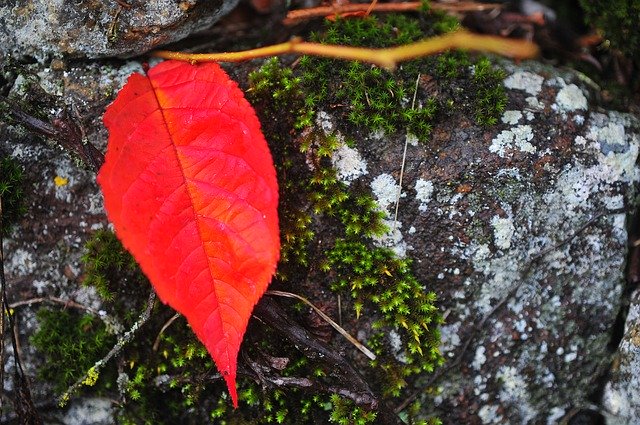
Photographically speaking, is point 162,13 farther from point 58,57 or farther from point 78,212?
point 78,212

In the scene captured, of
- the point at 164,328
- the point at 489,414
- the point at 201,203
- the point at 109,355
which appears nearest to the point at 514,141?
the point at 489,414

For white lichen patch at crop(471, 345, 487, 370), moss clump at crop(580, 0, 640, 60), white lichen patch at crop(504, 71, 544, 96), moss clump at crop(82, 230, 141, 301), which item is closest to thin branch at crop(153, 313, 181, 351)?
moss clump at crop(82, 230, 141, 301)

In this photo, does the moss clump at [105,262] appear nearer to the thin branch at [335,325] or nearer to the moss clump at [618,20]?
the thin branch at [335,325]

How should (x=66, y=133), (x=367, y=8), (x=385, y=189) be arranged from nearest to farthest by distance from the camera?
(x=66, y=133)
(x=385, y=189)
(x=367, y=8)

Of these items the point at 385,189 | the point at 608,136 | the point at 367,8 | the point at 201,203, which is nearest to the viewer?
the point at 201,203

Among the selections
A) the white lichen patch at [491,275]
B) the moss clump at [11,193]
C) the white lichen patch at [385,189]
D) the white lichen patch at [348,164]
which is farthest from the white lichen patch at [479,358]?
the moss clump at [11,193]

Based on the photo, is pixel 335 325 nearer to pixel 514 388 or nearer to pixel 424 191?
pixel 424 191

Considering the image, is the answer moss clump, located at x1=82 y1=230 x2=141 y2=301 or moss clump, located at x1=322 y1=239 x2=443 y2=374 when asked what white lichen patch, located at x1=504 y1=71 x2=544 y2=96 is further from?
moss clump, located at x1=82 y1=230 x2=141 y2=301

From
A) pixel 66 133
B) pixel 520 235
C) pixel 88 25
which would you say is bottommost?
pixel 520 235
